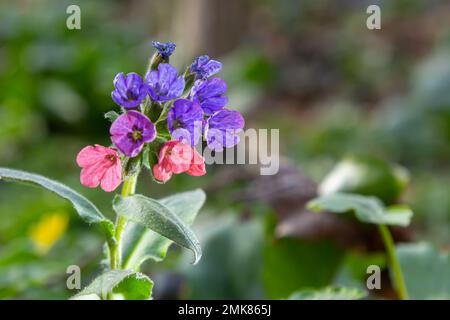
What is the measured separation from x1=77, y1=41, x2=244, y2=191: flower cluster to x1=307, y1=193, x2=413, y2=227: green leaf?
0.36 m

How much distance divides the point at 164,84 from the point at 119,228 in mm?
254

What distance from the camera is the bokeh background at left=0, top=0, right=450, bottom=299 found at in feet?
6.05

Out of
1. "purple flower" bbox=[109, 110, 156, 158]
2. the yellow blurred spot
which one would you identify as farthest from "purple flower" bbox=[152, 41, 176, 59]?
the yellow blurred spot

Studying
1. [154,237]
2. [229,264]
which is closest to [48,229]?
[229,264]

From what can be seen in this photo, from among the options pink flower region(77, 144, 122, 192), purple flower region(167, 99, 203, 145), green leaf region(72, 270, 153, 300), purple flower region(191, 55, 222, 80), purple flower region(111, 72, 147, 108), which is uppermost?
purple flower region(191, 55, 222, 80)

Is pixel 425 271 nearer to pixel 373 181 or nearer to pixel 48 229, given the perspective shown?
pixel 373 181

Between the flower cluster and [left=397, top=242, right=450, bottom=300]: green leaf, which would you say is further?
[left=397, top=242, right=450, bottom=300]: green leaf

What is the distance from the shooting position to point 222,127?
1.08m

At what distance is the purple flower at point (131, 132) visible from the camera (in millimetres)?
1010

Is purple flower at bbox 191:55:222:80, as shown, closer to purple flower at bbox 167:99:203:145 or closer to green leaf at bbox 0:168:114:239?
purple flower at bbox 167:99:203:145

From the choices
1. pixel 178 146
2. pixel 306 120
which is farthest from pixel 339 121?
Result: pixel 178 146

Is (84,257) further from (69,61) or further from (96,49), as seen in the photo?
(96,49)

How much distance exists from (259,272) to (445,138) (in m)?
3.28

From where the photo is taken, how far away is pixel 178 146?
104cm
